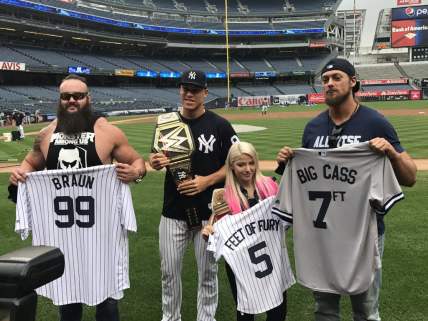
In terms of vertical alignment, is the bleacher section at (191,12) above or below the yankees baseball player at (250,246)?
above

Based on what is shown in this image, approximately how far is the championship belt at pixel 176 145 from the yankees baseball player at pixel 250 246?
1.28 ft

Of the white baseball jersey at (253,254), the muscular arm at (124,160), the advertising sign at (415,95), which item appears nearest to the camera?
the white baseball jersey at (253,254)

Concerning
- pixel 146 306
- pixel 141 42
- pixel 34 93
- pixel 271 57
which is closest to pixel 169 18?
pixel 141 42

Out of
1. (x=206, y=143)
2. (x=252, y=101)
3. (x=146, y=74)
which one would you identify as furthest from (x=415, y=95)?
(x=206, y=143)

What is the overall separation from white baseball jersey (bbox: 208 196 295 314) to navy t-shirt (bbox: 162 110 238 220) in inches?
19.8

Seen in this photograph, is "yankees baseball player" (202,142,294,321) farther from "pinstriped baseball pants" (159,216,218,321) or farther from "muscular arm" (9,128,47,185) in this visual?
"muscular arm" (9,128,47,185)

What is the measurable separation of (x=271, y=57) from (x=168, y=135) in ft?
270

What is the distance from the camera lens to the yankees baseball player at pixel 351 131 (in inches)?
117

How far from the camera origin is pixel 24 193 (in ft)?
11.3

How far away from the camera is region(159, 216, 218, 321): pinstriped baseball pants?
3.80m

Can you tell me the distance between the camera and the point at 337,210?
9.91ft

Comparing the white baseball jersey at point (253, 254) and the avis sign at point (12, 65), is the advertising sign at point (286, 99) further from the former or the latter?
the white baseball jersey at point (253, 254)

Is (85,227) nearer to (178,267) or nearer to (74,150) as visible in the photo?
(74,150)

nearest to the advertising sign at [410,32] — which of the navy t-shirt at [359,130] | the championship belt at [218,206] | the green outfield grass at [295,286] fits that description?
the green outfield grass at [295,286]
